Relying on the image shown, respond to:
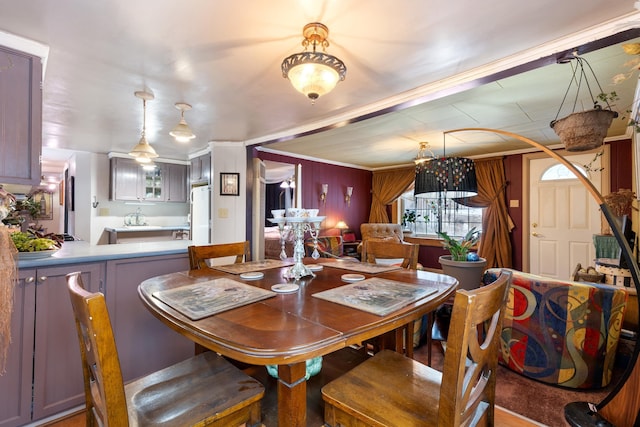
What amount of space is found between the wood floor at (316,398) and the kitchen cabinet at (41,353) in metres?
0.14

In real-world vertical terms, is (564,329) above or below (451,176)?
below

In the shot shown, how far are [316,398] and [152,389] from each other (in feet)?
2.11

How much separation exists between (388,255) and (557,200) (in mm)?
4050

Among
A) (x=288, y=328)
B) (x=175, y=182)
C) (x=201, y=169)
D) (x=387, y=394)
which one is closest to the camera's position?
(x=288, y=328)

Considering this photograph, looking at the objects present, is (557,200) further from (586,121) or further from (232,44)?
(232,44)

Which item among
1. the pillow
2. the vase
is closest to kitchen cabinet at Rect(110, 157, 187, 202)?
the pillow

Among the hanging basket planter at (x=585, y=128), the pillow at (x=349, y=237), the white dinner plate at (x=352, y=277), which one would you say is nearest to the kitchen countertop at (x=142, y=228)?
the pillow at (x=349, y=237)

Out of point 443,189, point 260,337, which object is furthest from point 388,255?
point 260,337

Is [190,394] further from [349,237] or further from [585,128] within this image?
[349,237]

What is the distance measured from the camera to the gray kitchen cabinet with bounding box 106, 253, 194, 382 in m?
1.94

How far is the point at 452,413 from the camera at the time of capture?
2.53 ft

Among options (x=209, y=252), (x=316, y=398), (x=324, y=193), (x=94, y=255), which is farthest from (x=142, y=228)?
(x=316, y=398)

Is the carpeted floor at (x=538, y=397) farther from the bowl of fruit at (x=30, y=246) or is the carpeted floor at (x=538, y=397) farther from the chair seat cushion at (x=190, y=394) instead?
the bowl of fruit at (x=30, y=246)

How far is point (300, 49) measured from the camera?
6.24 ft
